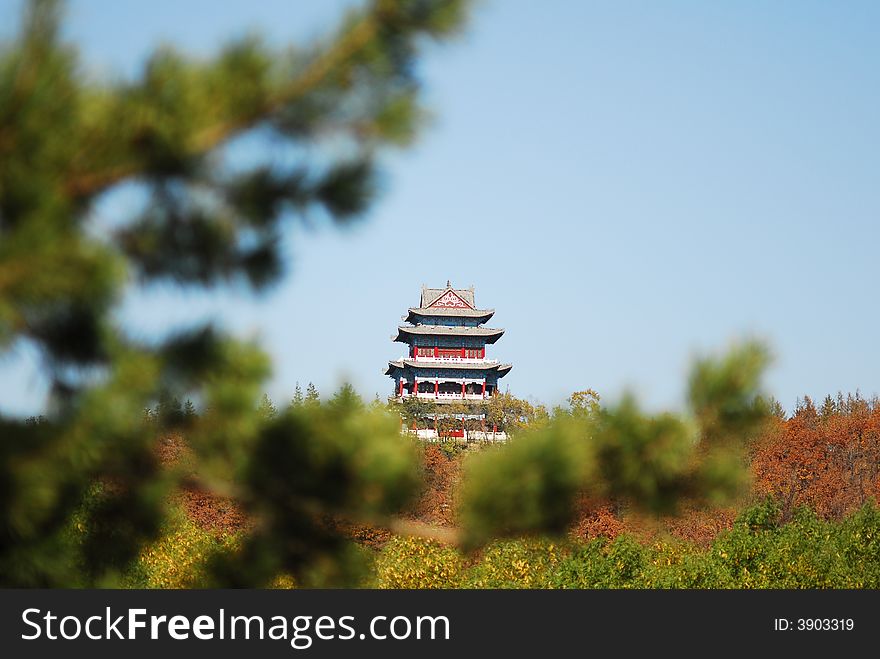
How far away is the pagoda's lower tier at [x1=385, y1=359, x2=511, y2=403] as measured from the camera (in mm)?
42844

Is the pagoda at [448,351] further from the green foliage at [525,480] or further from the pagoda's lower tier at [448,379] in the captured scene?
the green foliage at [525,480]

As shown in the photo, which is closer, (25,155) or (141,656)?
(25,155)

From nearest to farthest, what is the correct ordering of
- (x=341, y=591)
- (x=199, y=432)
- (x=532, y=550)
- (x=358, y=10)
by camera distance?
(x=358, y=10)
(x=199, y=432)
(x=341, y=591)
(x=532, y=550)

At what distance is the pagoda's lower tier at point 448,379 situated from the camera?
42844 mm

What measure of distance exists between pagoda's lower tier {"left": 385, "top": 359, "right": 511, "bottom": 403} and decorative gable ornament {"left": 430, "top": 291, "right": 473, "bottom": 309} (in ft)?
8.73

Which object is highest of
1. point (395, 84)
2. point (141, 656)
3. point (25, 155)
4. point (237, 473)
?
point (395, 84)

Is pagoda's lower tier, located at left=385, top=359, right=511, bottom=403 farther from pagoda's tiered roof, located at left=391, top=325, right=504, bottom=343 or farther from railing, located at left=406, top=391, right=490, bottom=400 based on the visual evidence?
pagoda's tiered roof, located at left=391, top=325, right=504, bottom=343

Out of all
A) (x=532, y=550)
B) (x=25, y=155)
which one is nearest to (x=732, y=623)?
(x=25, y=155)

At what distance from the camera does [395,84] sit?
8.44ft

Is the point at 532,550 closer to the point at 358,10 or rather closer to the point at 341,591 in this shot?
the point at 341,591

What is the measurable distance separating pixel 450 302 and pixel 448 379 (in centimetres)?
357

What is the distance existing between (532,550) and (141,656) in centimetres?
802

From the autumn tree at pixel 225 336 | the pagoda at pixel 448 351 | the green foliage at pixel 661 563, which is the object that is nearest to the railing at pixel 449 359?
the pagoda at pixel 448 351

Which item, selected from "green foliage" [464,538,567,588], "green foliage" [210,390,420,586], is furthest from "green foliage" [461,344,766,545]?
"green foliage" [464,538,567,588]
